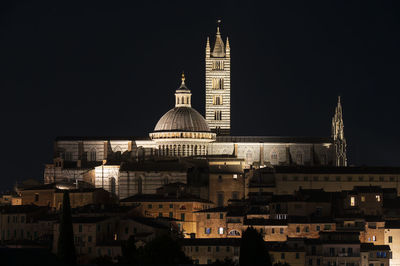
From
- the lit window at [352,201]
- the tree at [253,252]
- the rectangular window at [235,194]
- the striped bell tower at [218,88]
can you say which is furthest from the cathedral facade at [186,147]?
the tree at [253,252]

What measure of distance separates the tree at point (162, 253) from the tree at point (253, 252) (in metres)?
2.89

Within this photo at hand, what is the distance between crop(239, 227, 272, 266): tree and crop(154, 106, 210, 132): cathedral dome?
35.4 metres

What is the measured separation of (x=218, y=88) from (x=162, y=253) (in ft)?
157

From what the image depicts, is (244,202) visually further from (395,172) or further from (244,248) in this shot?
(244,248)

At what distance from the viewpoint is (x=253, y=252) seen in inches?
2399

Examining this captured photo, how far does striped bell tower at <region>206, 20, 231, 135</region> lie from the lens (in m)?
108

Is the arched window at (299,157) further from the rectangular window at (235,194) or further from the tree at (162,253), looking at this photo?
the tree at (162,253)

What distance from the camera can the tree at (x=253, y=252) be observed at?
6066 cm

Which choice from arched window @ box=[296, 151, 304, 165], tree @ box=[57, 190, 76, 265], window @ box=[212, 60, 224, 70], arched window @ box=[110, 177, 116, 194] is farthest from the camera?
window @ box=[212, 60, 224, 70]

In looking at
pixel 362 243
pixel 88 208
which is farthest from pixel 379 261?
pixel 88 208

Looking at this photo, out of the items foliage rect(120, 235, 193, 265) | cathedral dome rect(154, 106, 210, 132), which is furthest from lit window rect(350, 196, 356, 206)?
cathedral dome rect(154, 106, 210, 132)

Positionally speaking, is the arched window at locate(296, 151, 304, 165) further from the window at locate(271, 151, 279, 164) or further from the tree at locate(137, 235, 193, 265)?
the tree at locate(137, 235, 193, 265)

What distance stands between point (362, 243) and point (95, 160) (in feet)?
114

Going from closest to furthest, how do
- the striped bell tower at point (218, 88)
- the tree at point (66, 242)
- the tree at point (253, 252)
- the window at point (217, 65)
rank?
the tree at point (253, 252) → the tree at point (66, 242) → the striped bell tower at point (218, 88) → the window at point (217, 65)
